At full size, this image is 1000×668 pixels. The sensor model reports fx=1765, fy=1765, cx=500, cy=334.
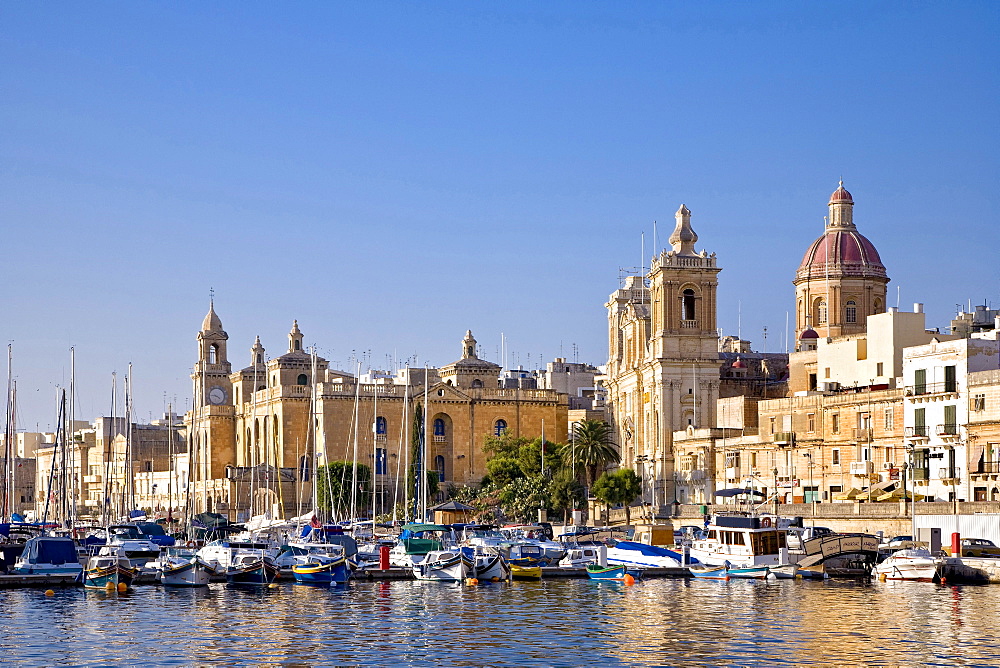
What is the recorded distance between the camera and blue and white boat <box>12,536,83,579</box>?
5797cm

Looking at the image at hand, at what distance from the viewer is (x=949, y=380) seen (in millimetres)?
71625

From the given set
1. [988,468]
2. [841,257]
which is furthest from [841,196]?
[988,468]

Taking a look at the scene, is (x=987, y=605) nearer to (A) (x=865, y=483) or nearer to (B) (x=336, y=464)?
(A) (x=865, y=483)

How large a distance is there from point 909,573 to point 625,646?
19403 mm

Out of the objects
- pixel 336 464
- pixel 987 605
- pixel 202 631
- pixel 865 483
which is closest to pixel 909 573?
pixel 987 605

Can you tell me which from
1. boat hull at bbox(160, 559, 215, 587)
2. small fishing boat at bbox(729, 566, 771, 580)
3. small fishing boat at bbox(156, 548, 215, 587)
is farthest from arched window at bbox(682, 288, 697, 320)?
boat hull at bbox(160, 559, 215, 587)

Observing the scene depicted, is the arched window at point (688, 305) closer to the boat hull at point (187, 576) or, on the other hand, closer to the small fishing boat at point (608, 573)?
the small fishing boat at point (608, 573)

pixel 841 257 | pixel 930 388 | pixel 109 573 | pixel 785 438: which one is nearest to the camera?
pixel 109 573

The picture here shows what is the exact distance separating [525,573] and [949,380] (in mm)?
21453

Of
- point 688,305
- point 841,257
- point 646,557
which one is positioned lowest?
point 646,557

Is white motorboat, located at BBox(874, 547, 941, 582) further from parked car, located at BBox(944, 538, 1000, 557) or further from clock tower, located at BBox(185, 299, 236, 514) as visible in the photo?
clock tower, located at BBox(185, 299, 236, 514)

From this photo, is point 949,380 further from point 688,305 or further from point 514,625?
point 514,625

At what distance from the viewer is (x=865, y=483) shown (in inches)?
2982

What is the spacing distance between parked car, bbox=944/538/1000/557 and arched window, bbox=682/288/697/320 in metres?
38.3
